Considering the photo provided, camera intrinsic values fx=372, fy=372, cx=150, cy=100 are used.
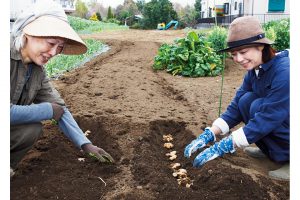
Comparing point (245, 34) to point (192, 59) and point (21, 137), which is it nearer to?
point (21, 137)

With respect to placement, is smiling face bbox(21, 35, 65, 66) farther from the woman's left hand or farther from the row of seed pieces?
the row of seed pieces

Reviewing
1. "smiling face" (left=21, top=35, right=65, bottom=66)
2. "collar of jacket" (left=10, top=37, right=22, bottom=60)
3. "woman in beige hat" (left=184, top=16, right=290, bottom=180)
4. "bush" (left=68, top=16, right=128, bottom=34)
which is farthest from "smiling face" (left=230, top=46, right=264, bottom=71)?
"bush" (left=68, top=16, right=128, bottom=34)

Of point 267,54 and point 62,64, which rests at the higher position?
point 267,54

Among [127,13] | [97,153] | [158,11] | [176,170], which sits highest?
[127,13]

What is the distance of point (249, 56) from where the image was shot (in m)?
2.38

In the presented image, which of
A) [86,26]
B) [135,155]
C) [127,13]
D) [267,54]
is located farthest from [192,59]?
[127,13]

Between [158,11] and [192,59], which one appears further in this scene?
[158,11]

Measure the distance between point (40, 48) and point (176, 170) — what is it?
1.28m

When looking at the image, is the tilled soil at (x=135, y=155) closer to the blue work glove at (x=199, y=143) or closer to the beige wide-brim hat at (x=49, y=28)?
the blue work glove at (x=199, y=143)

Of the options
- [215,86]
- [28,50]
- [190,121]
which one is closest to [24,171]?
[28,50]

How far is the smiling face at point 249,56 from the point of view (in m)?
2.38

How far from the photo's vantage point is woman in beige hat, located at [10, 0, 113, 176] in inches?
80.4

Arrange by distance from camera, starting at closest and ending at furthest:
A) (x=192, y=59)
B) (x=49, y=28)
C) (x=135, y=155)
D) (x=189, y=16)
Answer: (x=49, y=28) → (x=135, y=155) → (x=192, y=59) → (x=189, y=16)

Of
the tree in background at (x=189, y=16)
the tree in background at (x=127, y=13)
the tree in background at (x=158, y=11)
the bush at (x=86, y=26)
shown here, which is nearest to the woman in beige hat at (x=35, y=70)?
the tree in background at (x=158, y=11)
